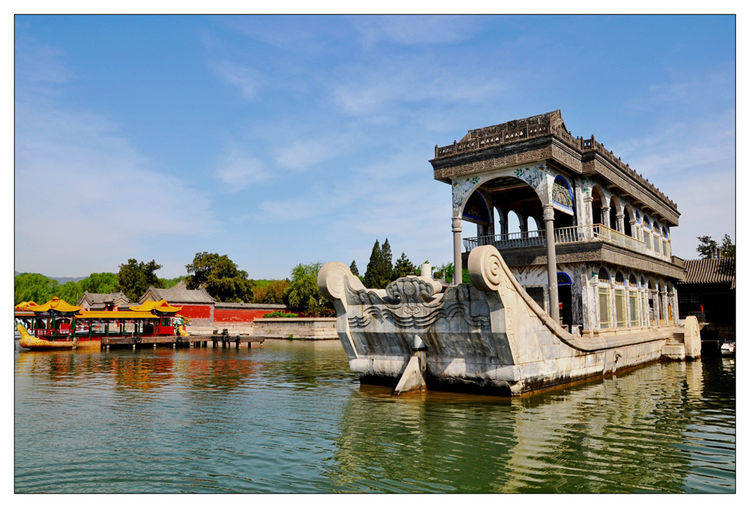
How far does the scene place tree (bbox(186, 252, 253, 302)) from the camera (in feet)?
154

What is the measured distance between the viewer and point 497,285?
29.0 ft

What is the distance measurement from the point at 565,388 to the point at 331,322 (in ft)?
95.7

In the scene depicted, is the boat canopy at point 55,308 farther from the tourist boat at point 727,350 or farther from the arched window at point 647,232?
the tourist boat at point 727,350

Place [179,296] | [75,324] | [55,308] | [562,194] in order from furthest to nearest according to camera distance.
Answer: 1. [179,296]
2. [75,324]
3. [55,308]
4. [562,194]

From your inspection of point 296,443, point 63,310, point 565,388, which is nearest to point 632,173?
point 565,388

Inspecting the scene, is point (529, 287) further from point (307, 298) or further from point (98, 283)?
point (98, 283)

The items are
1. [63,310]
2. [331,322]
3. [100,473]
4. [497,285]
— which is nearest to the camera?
[100,473]

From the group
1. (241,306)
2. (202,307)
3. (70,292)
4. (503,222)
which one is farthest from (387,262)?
(70,292)

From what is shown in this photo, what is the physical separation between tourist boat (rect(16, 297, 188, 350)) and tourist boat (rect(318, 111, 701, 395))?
835 inches

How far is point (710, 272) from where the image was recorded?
86.2ft

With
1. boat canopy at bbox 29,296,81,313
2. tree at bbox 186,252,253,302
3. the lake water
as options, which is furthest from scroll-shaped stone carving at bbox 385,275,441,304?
tree at bbox 186,252,253,302

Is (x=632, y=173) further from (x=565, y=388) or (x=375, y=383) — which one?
(x=375, y=383)

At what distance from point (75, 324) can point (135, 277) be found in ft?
69.6

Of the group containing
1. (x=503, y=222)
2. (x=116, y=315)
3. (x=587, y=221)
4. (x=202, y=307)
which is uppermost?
(x=503, y=222)
